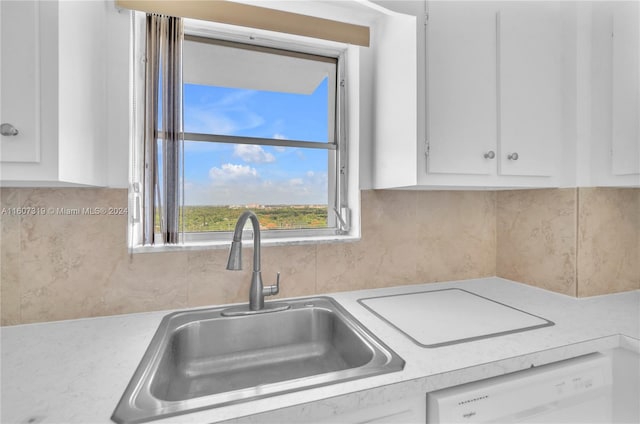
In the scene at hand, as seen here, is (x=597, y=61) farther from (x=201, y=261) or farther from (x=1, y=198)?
(x=1, y=198)

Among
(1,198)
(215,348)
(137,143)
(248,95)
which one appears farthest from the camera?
(248,95)

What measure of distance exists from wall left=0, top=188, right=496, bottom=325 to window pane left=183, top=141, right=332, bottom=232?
21cm

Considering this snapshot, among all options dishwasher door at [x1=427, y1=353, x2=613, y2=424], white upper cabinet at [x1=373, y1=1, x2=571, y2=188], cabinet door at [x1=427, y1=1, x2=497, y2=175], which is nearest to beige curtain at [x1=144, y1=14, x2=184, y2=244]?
white upper cabinet at [x1=373, y1=1, x2=571, y2=188]

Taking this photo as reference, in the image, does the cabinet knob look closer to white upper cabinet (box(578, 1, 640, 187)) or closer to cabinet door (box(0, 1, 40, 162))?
cabinet door (box(0, 1, 40, 162))

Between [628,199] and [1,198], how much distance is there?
2.56 metres

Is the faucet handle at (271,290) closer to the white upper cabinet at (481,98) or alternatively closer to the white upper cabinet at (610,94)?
the white upper cabinet at (481,98)

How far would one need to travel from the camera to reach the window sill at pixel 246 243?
1.20 m

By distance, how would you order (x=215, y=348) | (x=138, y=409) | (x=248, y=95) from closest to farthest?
1. (x=138, y=409)
2. (x=215, y=348)
3. (x=248, y=95)

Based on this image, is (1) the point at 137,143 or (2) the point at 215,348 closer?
(2) the point at 215,348

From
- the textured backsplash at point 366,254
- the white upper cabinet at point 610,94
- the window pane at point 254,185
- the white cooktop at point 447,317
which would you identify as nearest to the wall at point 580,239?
the textured backsplash at point 366,254

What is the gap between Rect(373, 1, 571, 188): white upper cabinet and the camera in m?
1.19

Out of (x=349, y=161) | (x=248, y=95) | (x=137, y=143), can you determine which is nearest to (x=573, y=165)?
(x=349, y=161)

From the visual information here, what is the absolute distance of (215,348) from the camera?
1.14 meters

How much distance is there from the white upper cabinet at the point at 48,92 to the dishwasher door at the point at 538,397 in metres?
1.17
